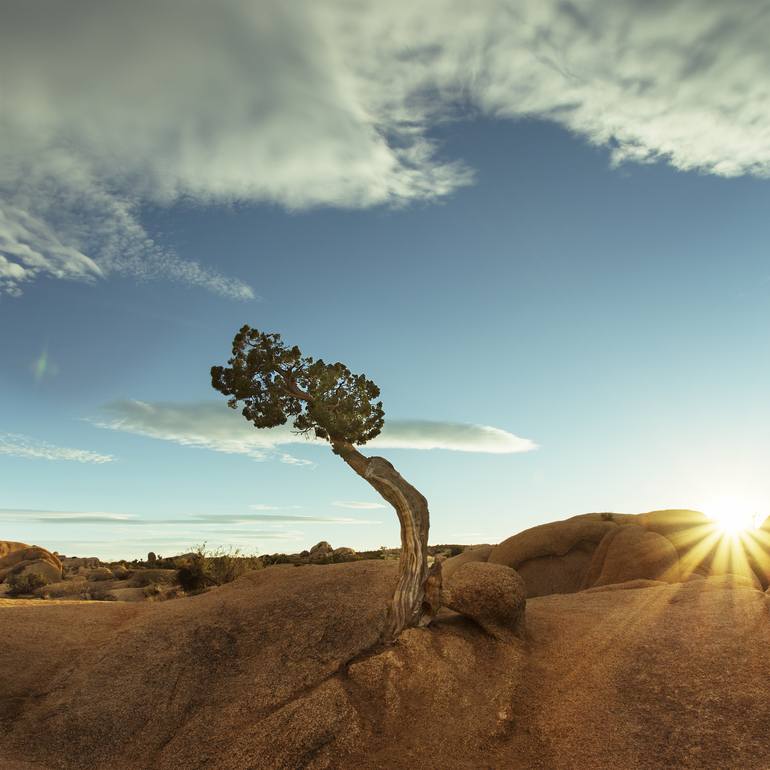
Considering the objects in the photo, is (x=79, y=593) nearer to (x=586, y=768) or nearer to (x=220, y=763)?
(x=220, y=763)

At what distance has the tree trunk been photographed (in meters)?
17.5

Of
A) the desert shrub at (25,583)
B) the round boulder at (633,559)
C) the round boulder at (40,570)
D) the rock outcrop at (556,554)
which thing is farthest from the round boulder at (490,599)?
the round boulder at (40,570)

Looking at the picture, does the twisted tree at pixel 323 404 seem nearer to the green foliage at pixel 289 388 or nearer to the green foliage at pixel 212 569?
the green foliage at pixel 289 388

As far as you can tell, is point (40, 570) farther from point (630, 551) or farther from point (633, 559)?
point (633, 559)

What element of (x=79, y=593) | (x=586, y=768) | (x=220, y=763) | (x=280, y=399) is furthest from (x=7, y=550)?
(x=586, y=768)

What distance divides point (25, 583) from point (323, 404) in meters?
38.8

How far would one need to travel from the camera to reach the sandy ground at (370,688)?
1289 cm

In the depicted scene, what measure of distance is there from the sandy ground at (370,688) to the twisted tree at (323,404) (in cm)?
328

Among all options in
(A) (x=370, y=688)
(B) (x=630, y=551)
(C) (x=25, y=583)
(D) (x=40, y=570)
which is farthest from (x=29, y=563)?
(A) (x=370, y=688)

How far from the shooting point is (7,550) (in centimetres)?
6850

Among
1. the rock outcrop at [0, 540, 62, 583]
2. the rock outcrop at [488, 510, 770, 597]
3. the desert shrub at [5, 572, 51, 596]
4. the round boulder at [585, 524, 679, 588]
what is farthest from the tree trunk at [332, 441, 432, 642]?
the rock outcrop at [0, 540, 62, 583]

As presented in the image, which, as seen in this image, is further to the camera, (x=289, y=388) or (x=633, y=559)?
(x=633, y=559)

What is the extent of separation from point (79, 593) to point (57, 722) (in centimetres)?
3222

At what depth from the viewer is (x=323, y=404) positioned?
66.1ft
